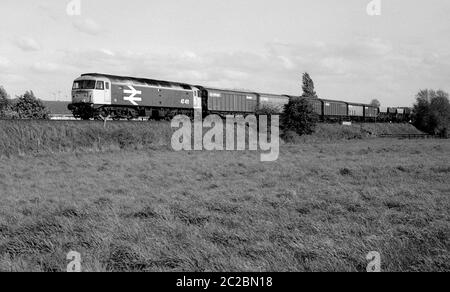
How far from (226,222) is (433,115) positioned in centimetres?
8668

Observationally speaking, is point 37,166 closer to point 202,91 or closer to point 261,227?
point 261,227

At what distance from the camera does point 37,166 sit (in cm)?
2014

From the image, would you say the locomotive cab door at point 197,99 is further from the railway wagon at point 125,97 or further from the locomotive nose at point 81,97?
the locomotive nose at point 81,97

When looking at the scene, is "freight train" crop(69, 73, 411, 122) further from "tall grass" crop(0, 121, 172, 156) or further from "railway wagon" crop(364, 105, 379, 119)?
"railway wagon" crop(364, 105, 379, 119)

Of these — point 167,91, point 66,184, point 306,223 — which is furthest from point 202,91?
point 306,223

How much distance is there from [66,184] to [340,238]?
10849 mm

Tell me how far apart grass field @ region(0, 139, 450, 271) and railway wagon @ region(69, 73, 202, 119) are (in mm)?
15059

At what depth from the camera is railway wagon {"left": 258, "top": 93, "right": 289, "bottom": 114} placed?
5112 centimetres

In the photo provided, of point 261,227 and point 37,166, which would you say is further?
point 37,166

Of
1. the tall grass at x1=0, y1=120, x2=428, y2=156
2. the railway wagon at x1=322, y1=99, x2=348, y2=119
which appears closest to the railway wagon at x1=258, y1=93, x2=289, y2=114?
the railway wagon at x1=322, y1=99, x2=348, y2=119

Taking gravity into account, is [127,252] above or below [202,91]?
below

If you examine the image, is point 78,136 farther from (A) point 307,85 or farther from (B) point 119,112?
(A) point 307,85
